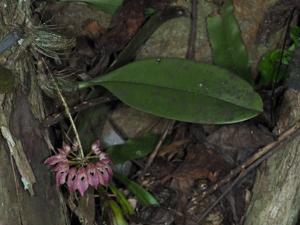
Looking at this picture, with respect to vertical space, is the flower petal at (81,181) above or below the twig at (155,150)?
above

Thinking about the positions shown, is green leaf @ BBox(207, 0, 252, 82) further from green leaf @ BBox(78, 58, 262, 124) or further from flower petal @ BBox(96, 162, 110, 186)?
flower petal @ BBox(96, 162, 110, 186)

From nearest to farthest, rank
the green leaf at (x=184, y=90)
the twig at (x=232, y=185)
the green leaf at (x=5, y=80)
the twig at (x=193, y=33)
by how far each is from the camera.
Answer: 1. the green leaf at (x=5, y=80)
2. the green leaf at (x=184, y=90)
3. the twig at (x=232, y=185)
4. the twig at (x=193, y=33)

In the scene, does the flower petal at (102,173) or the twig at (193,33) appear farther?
the twig at (193,33)

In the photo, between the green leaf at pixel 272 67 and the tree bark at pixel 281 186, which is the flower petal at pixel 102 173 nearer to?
the tree bark at pixel 281 186

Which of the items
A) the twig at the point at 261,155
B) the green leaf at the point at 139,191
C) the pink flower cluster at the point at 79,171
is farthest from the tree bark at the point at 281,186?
the pink flower cluster at the point at 79,171

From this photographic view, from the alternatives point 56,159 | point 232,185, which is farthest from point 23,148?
point 232,185

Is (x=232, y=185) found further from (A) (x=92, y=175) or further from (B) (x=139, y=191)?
(A) (x=92, y=175)
